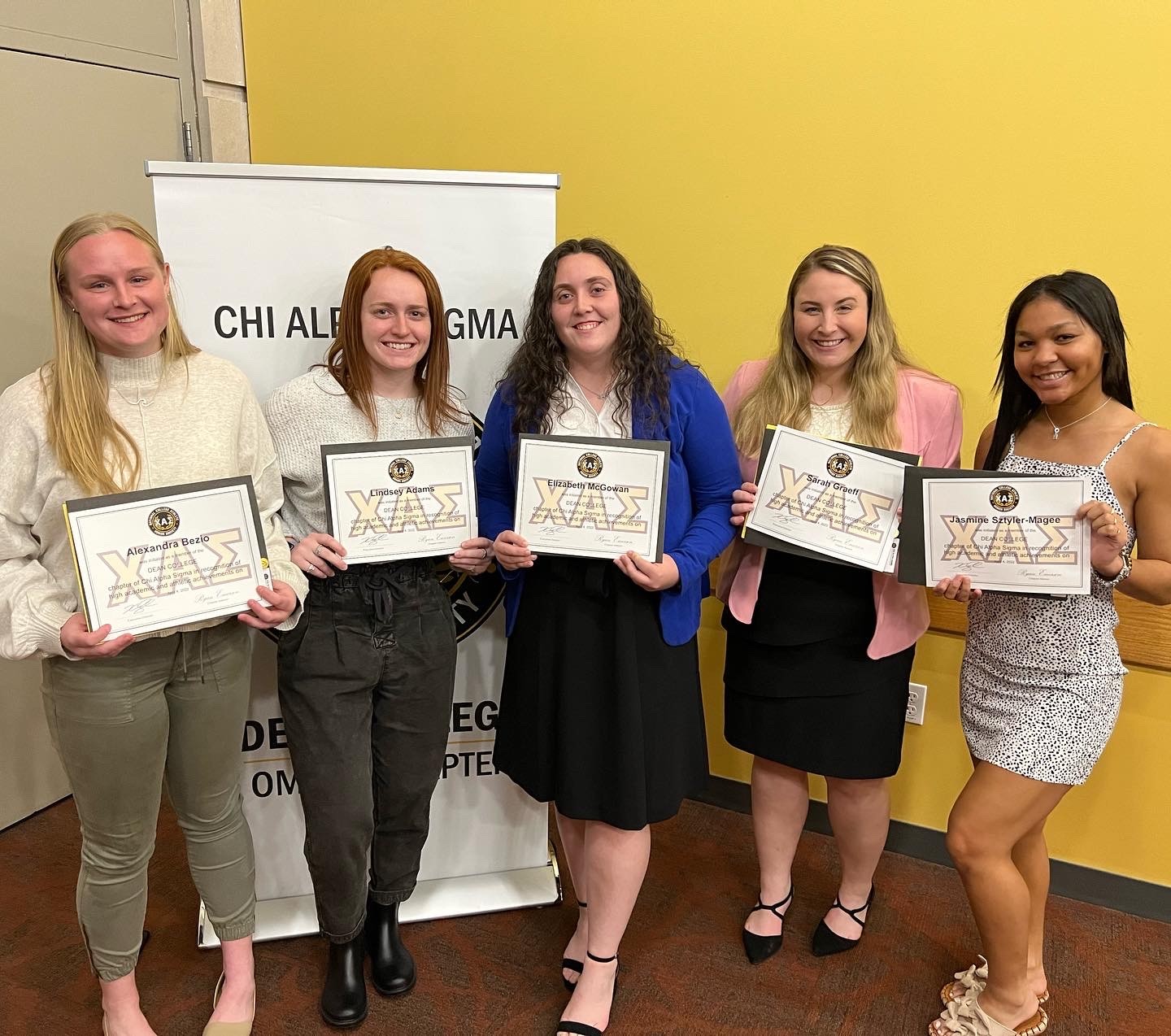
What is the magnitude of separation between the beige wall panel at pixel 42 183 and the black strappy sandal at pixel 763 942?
2.41 metres

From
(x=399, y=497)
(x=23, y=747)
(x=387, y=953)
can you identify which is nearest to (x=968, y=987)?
(x=387, y=953)

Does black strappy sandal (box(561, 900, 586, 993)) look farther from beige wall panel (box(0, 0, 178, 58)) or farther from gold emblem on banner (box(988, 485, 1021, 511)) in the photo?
beige wall panel (box(0, 0, 178, 58))

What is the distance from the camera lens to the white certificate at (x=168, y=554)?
1555 millimetres

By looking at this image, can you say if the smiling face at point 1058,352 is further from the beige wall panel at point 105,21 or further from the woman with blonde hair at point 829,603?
the beige wall panel at point 105,21

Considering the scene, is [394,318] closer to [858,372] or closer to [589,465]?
[589,465]

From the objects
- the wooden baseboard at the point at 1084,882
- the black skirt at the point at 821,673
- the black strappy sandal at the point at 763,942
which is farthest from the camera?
the wooden baseboard at the point at 1084,882

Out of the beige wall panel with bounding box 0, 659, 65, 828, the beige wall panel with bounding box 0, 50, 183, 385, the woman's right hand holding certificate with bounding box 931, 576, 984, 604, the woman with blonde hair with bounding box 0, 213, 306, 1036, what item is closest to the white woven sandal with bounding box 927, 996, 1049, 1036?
the woman's right hand holding certificate with bounding box 931, 576, 984, 604

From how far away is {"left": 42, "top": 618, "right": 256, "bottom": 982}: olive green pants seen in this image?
1.68m

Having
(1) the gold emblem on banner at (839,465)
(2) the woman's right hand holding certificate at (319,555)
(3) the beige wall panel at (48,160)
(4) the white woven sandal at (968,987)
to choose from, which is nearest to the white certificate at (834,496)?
(1) the gold emblem on banner at (839,465)

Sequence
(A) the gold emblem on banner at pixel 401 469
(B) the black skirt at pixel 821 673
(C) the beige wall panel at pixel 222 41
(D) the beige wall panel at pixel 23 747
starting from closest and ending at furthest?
(A) the gold emblem on banner at pixel 401 469
(B) the black skirt at pixel 821 673
(D) the beige wall panel at pixel 23 747
(C) the beige wall panel at pixel 222 41

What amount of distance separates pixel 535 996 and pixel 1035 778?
4.21 ft

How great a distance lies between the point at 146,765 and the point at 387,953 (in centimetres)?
83

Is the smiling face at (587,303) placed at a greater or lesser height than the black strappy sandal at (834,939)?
greater

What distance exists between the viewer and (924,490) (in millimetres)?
1755
